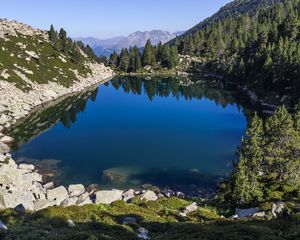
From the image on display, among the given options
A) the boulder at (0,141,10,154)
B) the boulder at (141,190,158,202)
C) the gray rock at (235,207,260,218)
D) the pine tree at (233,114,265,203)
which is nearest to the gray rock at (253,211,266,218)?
the gray rock at (235,207,260,218)

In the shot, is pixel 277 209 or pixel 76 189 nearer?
pixel 277 209

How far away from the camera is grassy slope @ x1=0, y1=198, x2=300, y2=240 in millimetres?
20125

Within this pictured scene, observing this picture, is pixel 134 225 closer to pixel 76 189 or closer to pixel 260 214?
pixel 260 214

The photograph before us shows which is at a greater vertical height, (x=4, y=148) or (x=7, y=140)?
(x=7, y=140)

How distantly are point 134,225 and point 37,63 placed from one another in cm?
12423

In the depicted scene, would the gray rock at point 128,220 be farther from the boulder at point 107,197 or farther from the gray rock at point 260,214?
the gray rock at point 260,214

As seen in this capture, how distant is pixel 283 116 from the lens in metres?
48.1

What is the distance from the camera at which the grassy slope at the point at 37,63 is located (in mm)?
122562

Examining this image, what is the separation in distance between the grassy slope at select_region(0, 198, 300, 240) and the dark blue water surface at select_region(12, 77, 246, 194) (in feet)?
60.2

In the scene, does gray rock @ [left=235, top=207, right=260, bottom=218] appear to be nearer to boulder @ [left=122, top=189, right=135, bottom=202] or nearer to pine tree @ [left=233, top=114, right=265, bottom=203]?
pine tree @ [left=233, top=114, right=265, bottom=203]

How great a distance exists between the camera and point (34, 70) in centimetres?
13038

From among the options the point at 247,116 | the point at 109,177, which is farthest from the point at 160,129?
the point at 109,177

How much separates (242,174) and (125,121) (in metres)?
60.9

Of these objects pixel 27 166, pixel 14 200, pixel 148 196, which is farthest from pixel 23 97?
pixel 14 200
